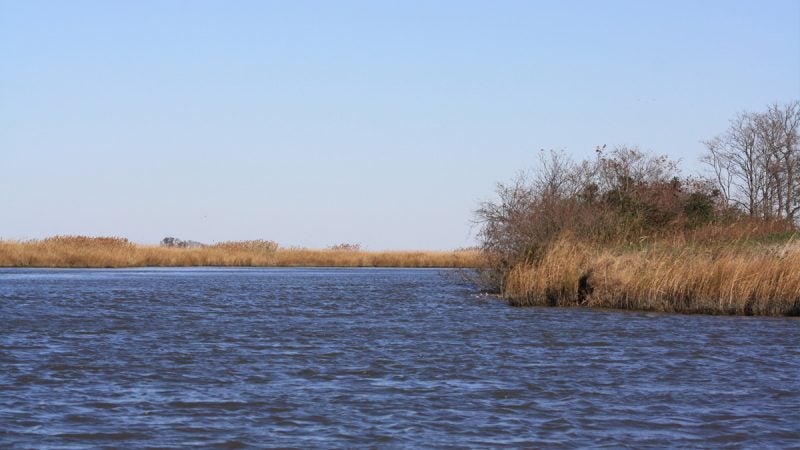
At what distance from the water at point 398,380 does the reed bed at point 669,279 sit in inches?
A: 23.0

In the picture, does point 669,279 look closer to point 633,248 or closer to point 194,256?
point 633,248

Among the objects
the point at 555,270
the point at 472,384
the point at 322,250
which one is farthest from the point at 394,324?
the point at 322,250

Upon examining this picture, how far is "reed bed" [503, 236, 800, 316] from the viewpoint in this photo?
20.9 metres

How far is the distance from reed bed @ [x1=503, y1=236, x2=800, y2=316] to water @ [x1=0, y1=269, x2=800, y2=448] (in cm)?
58

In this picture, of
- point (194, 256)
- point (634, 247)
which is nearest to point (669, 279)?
point (634, 247)

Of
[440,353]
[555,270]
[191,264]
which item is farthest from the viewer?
[191,264]

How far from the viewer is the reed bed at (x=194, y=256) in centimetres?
5547

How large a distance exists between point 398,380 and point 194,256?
50.4m

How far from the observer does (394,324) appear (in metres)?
21.2

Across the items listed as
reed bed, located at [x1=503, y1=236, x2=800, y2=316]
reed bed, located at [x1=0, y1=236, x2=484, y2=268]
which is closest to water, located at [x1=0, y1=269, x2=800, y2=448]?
reed bed, located at [x1=503, y1=236, x2=800, y2=316]

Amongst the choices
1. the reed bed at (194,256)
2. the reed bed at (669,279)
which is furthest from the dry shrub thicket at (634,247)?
the reed bed at (194,256)

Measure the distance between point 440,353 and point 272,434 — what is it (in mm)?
6463

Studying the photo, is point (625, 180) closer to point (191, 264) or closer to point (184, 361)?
point (184, 361)

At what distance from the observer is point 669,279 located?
22.0 m
